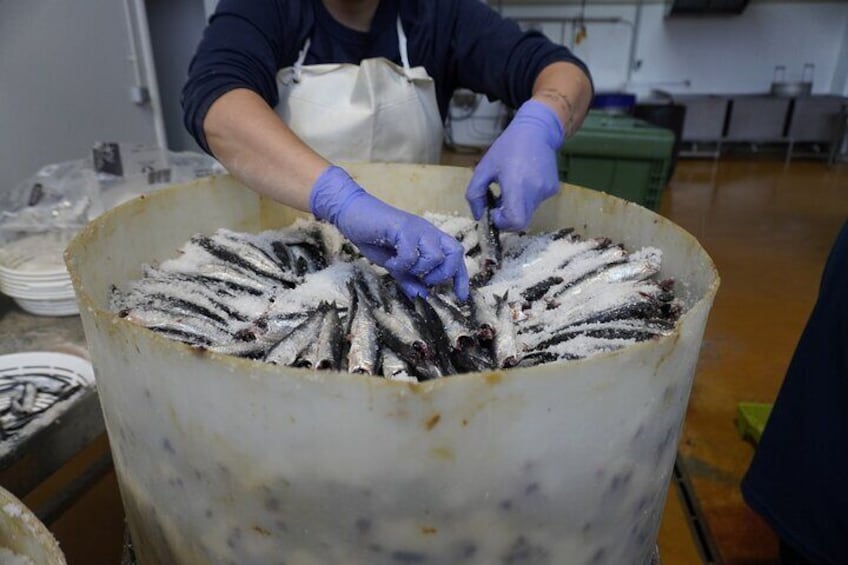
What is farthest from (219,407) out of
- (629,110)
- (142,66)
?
(629,110)

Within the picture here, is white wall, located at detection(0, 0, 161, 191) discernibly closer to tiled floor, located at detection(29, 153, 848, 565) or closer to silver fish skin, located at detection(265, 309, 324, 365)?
tiled floor, located at detection(29, 153, 848, 565)

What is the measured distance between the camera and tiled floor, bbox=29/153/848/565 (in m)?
2.38

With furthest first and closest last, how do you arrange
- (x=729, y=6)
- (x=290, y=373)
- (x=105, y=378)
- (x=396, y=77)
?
(x=729, y=6)
(x=396, y=77)
(x=105, y=378)
(x=290, y=373)

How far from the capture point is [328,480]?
31.4 inches

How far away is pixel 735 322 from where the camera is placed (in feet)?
12.7

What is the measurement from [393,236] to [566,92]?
0.80m

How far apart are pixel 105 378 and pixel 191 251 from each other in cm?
56

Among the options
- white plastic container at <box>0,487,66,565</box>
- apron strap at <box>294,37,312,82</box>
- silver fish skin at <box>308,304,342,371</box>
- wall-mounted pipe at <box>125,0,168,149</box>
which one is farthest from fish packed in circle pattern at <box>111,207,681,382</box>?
wall-mounted pipe at <box>125,0,168,149</box>

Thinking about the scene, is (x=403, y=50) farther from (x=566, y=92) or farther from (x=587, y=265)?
(x=587, y=265)

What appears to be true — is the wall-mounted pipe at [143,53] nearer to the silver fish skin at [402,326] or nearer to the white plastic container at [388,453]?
the silver fish skin at [402,326]

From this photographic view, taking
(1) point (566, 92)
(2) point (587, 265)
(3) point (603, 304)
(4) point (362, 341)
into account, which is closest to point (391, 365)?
(4) point (362, 341)

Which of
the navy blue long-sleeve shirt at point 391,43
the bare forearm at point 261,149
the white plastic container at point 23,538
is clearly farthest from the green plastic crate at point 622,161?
the white plastic container at point 23,538

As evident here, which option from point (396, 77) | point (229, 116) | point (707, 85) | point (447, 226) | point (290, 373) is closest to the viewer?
point (290, 373)

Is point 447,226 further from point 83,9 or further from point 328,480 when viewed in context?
point 83,9
